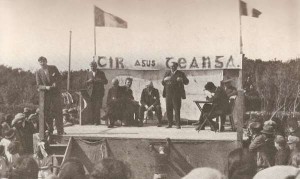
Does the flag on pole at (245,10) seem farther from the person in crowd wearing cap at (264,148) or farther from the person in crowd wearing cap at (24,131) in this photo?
the person in crowd wearing cap at (24,131)

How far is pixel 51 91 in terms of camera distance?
10.9 ft

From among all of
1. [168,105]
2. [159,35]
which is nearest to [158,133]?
[168,105]

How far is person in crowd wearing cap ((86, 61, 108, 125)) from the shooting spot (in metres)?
3.41

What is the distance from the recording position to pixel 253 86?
331cm

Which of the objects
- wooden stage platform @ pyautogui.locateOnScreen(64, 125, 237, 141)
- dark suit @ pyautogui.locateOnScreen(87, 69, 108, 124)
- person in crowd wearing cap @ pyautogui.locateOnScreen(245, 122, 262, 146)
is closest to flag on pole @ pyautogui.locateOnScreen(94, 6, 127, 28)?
dark suit @ pyautogui.locateOnScreen(87, 69, 108, 124)

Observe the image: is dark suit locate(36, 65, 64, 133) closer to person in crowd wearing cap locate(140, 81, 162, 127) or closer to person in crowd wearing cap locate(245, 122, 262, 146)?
person in crowd wearing cap locate(140, 81, 162, 127)

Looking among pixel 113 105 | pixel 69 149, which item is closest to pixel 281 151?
pixel 113 105

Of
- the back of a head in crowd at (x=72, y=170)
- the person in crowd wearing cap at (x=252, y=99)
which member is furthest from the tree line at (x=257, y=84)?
the back of a head in crowd at (x=72, y=170)

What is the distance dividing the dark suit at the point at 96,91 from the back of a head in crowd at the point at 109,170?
48cm

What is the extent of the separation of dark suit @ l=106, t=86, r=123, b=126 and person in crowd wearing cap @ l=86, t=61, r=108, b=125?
0.05 meters

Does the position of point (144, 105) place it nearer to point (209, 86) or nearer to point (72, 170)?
point (209, 86)

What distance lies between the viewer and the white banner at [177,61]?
3254 mm

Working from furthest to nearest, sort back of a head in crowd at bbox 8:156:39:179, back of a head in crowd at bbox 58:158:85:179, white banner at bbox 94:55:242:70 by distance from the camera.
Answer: white banner at bbox 94:55:242:70
back of a head in crowd at bbox 8:156:39:179
back of a head in crowd at bbox 58:158:85:179

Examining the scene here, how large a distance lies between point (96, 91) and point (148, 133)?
0.35 meters
